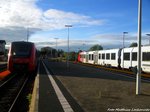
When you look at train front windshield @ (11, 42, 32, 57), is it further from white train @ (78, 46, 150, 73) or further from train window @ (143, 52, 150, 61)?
train window @ (143, 52, 150, 61)

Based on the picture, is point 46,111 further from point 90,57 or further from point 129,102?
point 90,57

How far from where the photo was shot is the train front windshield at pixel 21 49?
30.3 meters

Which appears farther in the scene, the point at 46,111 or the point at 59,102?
the point at 59,102

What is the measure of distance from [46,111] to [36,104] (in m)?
1.40

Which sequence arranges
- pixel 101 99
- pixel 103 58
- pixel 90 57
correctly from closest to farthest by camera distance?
pixel 101 99
pixel 103 58
pixel 90 57

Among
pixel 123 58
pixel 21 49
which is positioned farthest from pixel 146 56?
pixel 21 49

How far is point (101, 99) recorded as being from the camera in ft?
40.2

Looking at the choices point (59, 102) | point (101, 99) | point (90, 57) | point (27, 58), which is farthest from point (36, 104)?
point (90, 57)

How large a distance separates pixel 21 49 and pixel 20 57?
85 cm

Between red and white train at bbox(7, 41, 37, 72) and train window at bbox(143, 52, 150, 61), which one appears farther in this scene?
train window at bbox(143, 52, 150, 61)

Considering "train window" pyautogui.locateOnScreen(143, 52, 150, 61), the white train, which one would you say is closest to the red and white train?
the white train

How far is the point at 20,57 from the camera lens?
30.2 m

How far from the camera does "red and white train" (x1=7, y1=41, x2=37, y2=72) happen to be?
30.1m

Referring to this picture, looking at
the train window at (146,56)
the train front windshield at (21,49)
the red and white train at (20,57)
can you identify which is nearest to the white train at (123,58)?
the train window at (146,56)
